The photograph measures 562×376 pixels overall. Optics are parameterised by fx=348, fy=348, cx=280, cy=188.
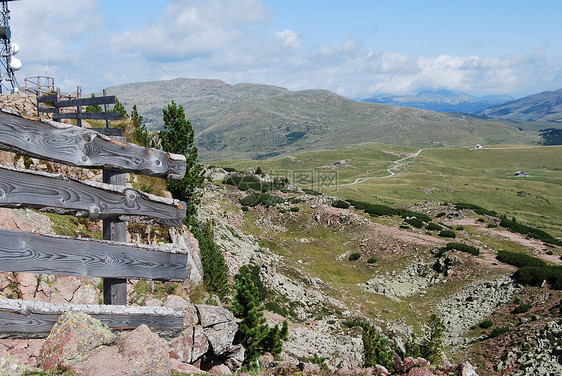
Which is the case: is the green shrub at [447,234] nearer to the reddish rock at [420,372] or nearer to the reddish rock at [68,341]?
the reddish rock at [420,372]

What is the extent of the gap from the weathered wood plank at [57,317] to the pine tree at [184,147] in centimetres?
1573

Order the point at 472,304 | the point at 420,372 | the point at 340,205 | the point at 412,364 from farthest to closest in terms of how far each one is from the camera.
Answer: the point at 340,205 < the point at 472,304 < the point at 412,364 < the point at 420,372

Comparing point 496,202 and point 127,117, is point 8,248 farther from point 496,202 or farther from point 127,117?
point 496,202

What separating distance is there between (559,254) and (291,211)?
1246 inches

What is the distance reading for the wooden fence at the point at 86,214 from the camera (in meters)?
4.37

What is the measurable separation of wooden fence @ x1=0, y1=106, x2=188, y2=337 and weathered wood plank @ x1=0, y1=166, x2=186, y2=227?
0.03ft

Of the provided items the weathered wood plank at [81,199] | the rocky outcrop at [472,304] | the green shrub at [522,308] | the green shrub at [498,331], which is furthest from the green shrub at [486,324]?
the weathered wood plank at [81,199]

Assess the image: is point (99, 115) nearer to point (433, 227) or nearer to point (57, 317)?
point (57, 317)

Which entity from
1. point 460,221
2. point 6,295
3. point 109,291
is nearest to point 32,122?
point 109,291

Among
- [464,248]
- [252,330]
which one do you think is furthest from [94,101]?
[464,248]

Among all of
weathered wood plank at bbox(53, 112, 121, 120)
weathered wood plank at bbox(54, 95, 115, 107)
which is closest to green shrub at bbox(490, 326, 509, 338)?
weathered wood plank at bbox(53, 112, 121, 120)

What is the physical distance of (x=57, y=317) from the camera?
194 inches

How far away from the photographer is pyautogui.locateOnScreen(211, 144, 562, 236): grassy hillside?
8747 centimetres

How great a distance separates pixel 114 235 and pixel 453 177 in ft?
415
